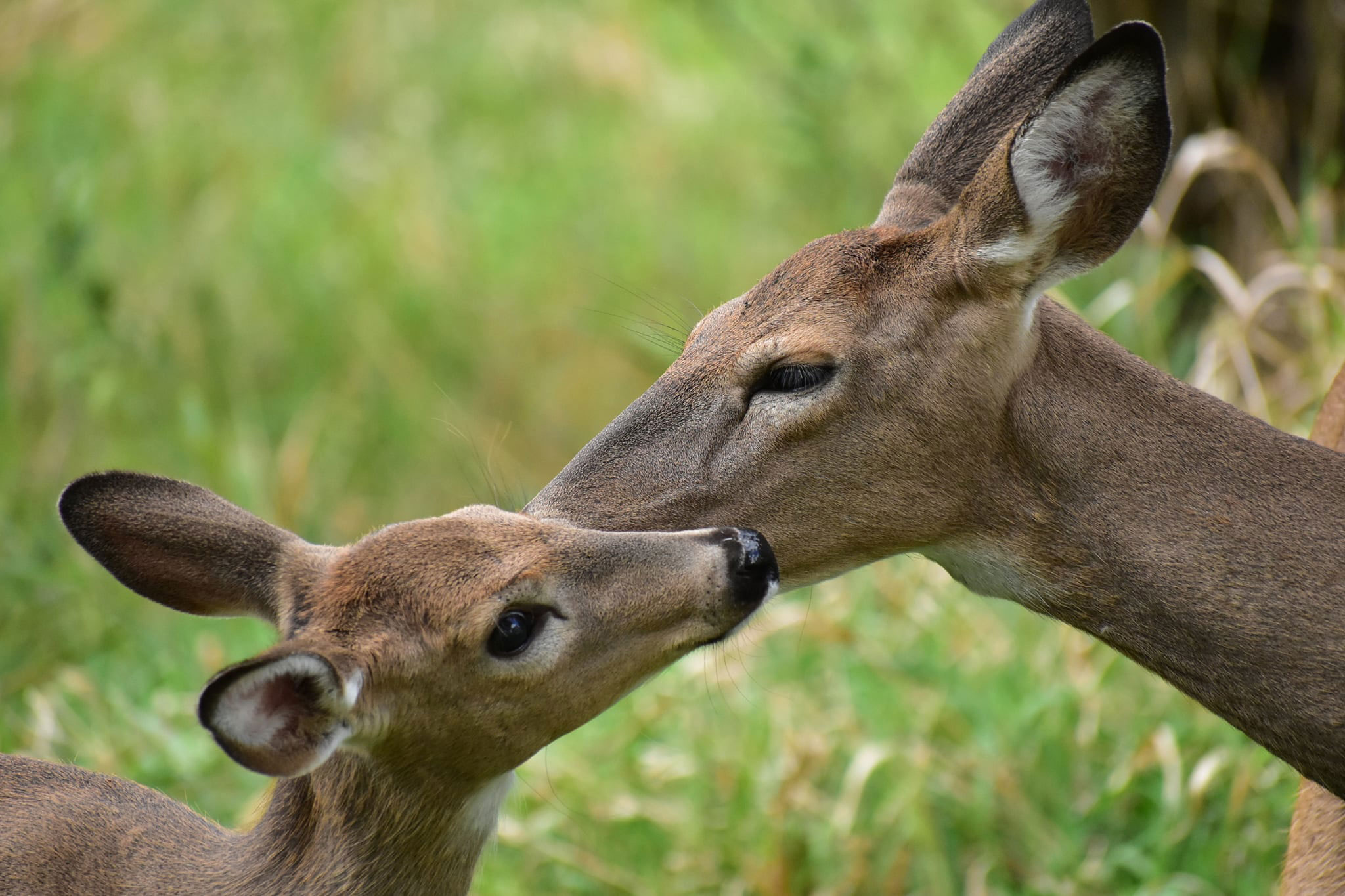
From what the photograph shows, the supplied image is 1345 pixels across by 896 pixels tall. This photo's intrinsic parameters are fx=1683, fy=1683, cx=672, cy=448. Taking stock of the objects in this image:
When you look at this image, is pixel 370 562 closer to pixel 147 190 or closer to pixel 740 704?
pixel 740 704

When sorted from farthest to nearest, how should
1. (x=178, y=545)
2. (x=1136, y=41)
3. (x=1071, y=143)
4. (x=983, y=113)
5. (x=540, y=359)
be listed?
1. (x=540, y=359)
2. (x=983, y=113)
3. (x=178, y=545)
4. (x=1071, y=143)
5. (x=1136, y=41)

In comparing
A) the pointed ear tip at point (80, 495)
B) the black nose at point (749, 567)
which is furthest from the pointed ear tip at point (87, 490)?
the black nose at point (749, 567)

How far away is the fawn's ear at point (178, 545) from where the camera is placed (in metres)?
3.43

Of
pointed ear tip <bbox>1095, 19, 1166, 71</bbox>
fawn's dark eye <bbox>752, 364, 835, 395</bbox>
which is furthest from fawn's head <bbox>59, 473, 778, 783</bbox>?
pointed ear tip <bbox>1095, 19, 1166, 71</bbox>

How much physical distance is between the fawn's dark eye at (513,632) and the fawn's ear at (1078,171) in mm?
1156

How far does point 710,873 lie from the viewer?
16.0ft

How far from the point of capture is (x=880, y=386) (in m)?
3.47

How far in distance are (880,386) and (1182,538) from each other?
2.20 feet

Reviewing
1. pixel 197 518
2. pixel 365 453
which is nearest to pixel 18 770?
pixel 197 518

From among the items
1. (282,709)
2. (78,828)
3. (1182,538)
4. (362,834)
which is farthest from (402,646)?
(1182,538)

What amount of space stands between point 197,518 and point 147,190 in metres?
5.21

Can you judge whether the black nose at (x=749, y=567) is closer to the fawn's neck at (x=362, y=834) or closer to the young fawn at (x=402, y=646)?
the young fawn at (x=402, y=646)

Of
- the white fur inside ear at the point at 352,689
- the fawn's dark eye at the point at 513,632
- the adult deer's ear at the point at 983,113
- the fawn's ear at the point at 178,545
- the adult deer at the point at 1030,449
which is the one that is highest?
the adult deer's ear at the point at 983,113

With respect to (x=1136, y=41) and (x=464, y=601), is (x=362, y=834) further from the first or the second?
(x=1136, y=41)
